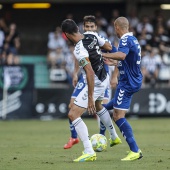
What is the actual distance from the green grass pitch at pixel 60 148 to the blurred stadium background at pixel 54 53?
1.16m

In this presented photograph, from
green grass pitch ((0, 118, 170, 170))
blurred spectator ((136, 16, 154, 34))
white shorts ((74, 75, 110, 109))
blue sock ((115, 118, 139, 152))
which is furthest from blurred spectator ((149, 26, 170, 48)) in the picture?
blue sock ((115, 118, 139, 152))

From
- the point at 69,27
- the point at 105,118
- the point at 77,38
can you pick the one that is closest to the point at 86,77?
the point at 77,38

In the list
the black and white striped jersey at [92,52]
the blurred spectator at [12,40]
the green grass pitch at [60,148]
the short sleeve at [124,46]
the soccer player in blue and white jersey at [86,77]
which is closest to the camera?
the green grass pitch at [60,148]

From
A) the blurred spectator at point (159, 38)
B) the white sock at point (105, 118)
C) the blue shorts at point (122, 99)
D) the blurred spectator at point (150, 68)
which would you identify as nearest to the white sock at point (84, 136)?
→ the blue shorts at point (122, 99)

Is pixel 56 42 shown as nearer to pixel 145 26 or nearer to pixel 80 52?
pixel 145 26

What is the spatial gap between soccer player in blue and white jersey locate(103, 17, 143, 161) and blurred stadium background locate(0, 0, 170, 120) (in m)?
Answer: 10.3

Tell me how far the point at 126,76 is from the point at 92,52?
715 mm

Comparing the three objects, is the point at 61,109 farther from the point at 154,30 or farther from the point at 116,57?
the point at 116,57

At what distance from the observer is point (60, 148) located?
12.4m

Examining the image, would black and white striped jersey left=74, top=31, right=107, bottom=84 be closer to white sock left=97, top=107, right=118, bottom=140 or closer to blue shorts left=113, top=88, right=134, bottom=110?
blue shorts left=113, top=88, right=134, bottom=110

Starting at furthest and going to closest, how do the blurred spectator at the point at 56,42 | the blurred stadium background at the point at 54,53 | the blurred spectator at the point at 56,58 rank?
the blurred spectator at the point at 56,42
the blurred spectator at the point at 56,58
the blurred stadium background at the point at 54,53

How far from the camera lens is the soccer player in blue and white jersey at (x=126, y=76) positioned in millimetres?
10127

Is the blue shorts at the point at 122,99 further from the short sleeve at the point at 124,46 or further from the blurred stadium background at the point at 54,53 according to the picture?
the blurred stadium background at the point at 54,53

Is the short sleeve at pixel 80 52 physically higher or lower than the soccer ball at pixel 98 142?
higher
